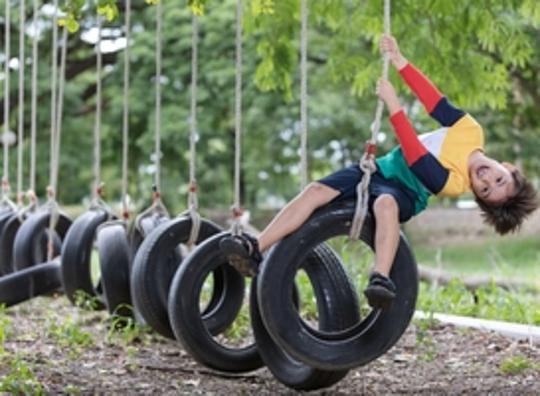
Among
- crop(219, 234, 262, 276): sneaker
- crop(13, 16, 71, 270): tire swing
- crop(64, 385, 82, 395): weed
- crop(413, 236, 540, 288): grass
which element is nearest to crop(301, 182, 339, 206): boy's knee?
crop(219, 234, 262, 276): sneaker

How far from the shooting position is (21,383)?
4355mm

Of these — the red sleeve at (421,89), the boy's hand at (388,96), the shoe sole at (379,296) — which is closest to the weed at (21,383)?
the shoe sole at (379,296)

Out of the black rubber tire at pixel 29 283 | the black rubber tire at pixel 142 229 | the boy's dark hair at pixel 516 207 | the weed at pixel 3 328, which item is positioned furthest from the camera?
the black rubber tire at pixel 29 283

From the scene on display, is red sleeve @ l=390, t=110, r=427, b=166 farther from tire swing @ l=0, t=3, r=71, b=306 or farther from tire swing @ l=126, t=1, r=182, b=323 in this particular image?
tire swing @ l=0, t=3, r=71, b=306

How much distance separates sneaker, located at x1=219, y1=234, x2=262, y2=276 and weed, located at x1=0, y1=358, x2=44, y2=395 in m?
0.92

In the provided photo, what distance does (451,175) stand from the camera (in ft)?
13.4

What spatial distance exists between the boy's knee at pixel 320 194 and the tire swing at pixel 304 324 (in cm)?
3

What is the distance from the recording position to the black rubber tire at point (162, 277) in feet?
17.0

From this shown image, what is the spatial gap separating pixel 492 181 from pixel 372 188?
47 cm

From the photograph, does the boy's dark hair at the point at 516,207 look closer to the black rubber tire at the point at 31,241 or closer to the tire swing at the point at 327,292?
the tire swing at the point at 327,292

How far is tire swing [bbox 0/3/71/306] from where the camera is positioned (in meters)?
6.61

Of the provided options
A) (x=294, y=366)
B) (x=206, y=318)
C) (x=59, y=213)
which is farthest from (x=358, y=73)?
(x=294, y=366)

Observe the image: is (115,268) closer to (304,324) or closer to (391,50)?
(304,324)

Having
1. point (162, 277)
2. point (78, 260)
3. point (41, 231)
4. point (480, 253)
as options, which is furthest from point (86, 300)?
point (480, 253)
